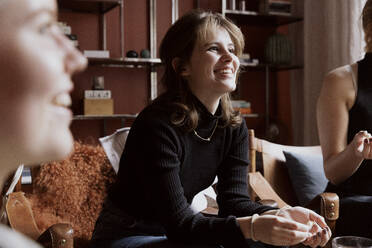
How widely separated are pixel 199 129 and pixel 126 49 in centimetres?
264

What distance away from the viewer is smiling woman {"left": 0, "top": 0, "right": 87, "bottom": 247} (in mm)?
273

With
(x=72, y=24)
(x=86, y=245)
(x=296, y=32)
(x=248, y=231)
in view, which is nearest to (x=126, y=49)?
(x=72, y=24)

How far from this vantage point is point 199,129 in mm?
1354

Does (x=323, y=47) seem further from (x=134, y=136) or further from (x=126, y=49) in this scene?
(x=134, y=136)

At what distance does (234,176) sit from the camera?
1.44 metres

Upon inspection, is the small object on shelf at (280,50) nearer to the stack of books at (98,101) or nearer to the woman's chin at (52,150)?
the stack of books at (98,101)

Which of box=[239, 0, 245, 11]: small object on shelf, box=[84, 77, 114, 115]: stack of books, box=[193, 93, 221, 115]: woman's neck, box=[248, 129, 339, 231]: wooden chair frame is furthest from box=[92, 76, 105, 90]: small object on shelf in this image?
box=[193, 93, 221, 115]: woman's neck

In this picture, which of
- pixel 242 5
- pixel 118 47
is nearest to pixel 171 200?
pixel 118 47

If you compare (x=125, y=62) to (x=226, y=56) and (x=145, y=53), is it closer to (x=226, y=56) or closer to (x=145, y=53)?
(x=145, y=53)

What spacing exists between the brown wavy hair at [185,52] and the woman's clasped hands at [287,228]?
32 centimetres

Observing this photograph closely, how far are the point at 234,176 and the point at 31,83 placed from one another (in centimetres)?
120

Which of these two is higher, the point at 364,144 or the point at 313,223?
the point at 364,144

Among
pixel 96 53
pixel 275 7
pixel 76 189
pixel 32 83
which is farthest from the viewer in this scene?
pixel 275 7

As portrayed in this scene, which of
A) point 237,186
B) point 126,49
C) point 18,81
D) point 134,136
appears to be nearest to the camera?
point 18,81
